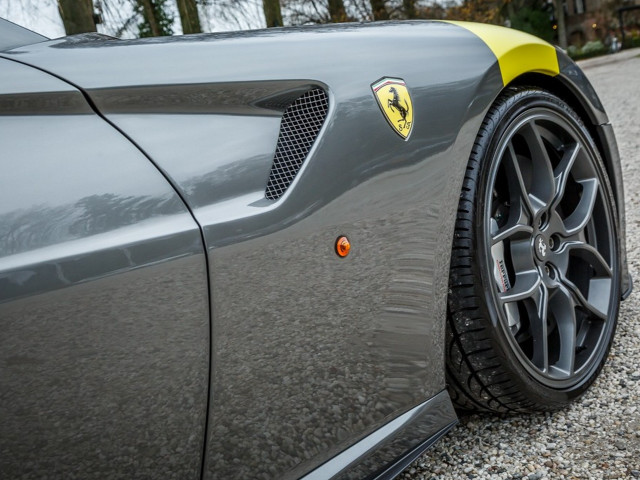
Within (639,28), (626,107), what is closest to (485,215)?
(626,107)

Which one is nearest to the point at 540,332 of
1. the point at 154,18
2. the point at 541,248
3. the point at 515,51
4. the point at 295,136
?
the point at 541,248

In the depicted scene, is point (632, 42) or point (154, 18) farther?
point (632, 42)

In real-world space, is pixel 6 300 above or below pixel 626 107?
above

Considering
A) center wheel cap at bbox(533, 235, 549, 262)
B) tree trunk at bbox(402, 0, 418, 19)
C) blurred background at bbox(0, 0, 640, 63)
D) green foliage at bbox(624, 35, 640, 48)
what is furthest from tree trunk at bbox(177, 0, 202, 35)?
green foliage at bbox(624, 35, 640, 48)

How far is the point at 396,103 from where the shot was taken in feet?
4.99

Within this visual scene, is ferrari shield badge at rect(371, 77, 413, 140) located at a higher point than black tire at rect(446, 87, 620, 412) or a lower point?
higher

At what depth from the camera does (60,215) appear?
1.03 meters

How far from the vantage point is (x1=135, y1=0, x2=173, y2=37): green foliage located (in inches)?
331

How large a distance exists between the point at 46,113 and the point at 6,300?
32 centimetres

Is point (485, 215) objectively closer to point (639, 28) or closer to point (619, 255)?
point (619, 255)

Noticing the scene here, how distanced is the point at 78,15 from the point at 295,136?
15.4ft

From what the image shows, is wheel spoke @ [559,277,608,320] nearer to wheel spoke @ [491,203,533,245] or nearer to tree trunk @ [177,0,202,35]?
wheel spoke @ [491,203,533,245]

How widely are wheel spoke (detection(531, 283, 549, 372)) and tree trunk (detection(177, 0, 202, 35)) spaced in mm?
7808

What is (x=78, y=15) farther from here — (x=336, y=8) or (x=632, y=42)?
(x=632, y=42)
